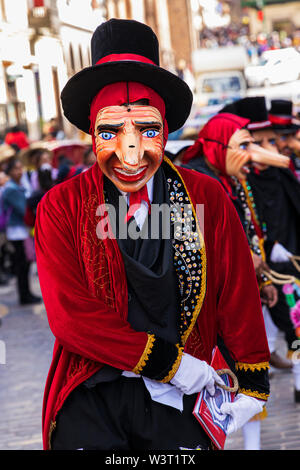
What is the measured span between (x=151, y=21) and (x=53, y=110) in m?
24.4

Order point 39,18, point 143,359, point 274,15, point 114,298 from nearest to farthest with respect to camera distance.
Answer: point 143,359 → point 114,298 → point 39,18 → point 274,15

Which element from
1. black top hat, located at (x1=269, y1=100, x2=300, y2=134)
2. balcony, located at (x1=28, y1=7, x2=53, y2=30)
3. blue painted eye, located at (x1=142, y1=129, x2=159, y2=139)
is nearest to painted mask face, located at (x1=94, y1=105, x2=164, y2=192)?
blue painted eye, located at (x1=142, y1=129, x2=159, y2=139)

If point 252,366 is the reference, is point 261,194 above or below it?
below

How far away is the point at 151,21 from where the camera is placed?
53094 millimetres

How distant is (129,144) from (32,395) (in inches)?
166

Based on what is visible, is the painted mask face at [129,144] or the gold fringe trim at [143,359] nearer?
the gold fringe trim at [143,359]

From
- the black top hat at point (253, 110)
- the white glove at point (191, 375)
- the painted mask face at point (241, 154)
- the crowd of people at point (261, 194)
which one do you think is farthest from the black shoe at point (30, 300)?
the white glove at point (191, 375)

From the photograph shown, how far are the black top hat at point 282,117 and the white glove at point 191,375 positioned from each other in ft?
14.1

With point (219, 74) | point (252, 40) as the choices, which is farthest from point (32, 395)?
point (252, 40)

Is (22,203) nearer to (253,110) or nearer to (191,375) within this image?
(253,110)

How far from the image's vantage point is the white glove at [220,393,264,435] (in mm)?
2752

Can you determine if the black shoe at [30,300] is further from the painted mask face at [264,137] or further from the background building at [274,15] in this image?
the background building at [274,15]

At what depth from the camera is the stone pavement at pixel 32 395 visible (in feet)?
17.5

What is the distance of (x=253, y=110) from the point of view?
5.30 meters
